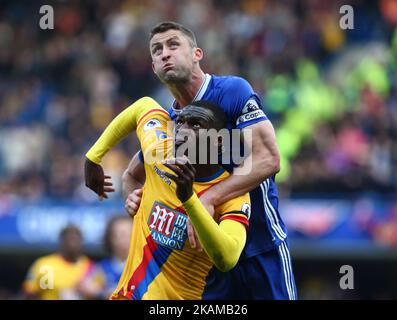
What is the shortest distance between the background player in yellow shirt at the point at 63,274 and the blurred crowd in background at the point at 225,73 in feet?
12.0

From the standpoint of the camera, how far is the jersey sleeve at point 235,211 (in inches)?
219

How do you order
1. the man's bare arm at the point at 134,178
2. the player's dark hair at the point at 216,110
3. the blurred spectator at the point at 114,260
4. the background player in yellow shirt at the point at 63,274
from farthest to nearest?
the background player in yellow shirt at the point at 63,274 → the blurred spectator at the point at 114,260 → the man's bare arm at the point at 134,178 → the player's dark hair at the point at 216,110

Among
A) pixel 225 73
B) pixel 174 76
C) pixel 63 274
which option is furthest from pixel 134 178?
pixel 225 73

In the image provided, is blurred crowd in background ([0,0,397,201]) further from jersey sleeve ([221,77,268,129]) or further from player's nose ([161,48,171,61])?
player's nose ([161,48,171,61])

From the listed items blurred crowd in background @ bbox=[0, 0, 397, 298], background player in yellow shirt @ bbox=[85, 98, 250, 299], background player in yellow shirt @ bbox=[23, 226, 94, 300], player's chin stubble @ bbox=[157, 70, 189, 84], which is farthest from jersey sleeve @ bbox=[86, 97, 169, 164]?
blurred crowd in background @ bbox=[0, 0, 397, 298]

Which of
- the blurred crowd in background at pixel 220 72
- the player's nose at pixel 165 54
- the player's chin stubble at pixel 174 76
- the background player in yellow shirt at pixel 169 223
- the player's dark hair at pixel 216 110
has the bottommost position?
the background player in yellow shirt at pixel 169 223

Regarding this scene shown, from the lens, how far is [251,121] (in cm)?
606

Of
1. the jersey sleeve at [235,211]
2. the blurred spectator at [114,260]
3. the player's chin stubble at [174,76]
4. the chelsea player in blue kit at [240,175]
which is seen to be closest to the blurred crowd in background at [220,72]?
the blurred spectator at [114,260]

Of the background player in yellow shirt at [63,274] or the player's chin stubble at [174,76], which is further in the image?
the background player in yellow shirt at [63,274]

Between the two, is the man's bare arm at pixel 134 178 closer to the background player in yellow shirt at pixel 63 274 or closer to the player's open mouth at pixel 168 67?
the player's open mouth at pixel 168 67

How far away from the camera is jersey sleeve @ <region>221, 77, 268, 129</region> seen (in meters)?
6.07

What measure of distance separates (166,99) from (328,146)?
121 inches

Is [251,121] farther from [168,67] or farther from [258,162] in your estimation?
[168,67]

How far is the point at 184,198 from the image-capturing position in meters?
5.08
